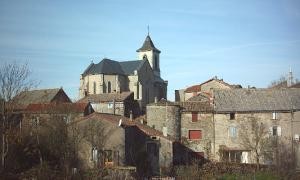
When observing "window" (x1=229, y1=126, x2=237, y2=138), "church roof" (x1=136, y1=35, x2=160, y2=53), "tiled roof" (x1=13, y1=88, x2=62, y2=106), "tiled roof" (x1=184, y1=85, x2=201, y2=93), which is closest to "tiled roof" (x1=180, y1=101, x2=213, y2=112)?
"window" (x1=229, y1=126, x2=237, y2=138)

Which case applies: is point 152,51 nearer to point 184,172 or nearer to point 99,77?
point 99,77

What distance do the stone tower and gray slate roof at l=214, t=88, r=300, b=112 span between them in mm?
37278

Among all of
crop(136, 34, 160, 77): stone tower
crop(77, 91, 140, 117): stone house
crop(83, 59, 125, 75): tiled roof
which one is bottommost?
crop(77, 91, 140, 117): stone house

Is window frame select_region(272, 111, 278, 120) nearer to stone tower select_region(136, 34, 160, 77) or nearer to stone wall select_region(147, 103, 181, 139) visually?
stone wall select_region(147, 103, 181, 139)

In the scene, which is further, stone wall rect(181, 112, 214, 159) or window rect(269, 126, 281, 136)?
stone wall rect(181, 112, 214, 159)

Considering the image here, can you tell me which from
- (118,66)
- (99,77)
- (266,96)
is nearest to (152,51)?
(118,66)

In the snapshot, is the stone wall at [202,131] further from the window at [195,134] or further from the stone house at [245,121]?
the stone house at [245,121]

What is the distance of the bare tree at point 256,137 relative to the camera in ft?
143

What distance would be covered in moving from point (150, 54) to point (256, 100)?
40.2 m

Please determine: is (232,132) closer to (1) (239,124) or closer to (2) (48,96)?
(1) (239,124)

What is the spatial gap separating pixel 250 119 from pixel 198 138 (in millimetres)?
5874

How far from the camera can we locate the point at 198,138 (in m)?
46.1

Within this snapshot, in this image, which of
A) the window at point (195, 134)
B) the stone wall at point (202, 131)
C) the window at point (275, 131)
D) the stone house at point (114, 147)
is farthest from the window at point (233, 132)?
the stone house at point (114, 147)

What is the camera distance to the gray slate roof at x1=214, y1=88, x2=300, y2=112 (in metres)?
45.9
